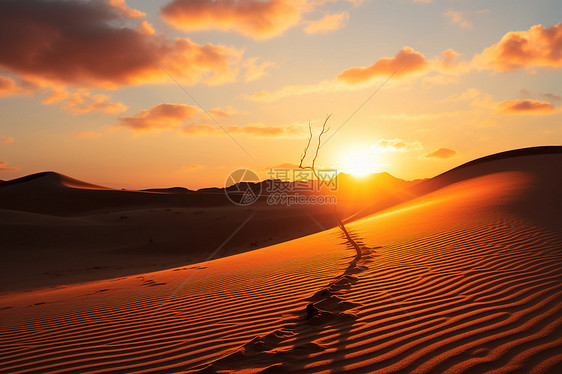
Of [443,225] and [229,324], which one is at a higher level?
[443,225]

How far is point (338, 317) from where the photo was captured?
13.5 feet

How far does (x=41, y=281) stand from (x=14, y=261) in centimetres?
445

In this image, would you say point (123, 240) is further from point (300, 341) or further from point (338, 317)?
point (300, 341)

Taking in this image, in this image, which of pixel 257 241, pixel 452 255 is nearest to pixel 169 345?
pixel 452 255

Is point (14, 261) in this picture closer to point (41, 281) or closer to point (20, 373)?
point (41, 281)

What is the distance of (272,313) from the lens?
4633 mm

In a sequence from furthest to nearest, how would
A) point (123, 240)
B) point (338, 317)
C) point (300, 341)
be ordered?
point (123, 240), point (338, 317), point (300, 341)

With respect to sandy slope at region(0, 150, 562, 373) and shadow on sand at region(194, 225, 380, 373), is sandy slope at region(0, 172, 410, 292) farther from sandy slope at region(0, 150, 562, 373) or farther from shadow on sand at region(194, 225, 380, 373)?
shadow on sand at region(194, 225, 380, 373)

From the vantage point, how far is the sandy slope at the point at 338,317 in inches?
124

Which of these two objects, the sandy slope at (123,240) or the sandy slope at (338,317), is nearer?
the sandy slope at (338,317)

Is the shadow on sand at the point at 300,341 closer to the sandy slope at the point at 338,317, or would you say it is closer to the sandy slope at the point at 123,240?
the sandy slope at the point at 338,317

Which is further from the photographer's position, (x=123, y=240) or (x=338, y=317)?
(x=123, y=240)

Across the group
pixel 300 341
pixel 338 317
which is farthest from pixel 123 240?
pixel 300 341

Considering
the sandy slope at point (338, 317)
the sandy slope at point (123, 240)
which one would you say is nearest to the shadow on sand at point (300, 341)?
the sandy slope at point (338, 317)
